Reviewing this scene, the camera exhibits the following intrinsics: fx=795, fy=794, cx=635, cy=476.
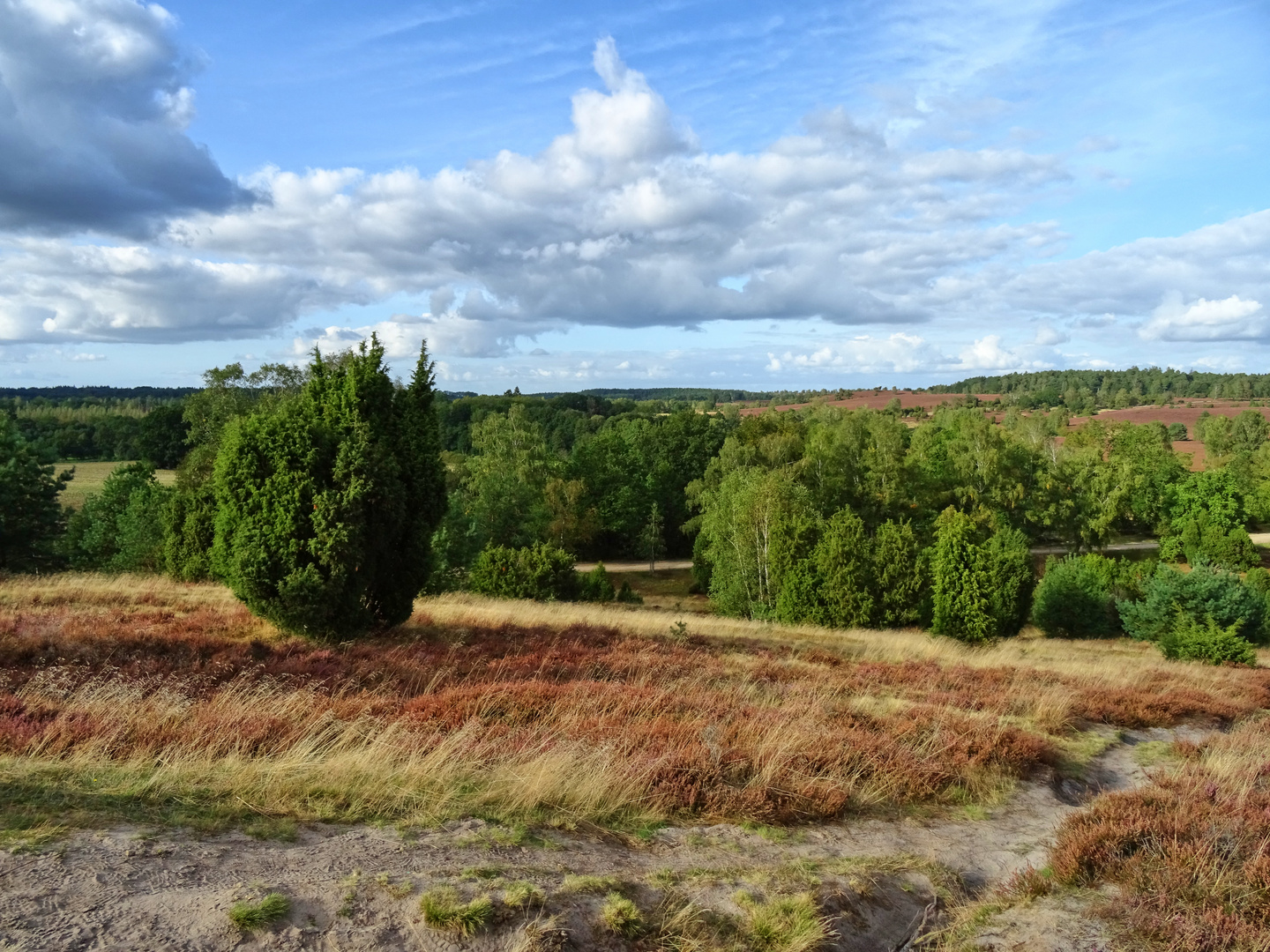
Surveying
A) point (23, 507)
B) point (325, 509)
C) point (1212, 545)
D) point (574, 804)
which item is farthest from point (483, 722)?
point (1212, 545)

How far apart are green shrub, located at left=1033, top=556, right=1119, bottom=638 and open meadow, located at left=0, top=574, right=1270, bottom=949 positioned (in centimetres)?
2416

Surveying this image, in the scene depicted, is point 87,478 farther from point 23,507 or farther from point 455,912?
point 455,912

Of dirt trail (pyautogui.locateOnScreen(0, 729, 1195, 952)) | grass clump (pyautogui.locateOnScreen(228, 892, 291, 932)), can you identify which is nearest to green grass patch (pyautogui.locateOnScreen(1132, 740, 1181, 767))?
dirt trail (pyautogui.locateOnScreen(0, 729, 1195, 952))

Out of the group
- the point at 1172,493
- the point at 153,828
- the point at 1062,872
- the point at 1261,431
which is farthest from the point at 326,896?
the point at 1261,431

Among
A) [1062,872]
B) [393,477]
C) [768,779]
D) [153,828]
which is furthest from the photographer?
[393,477]

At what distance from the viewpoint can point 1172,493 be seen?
6209 centimetres

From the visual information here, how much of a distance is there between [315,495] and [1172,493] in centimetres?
6825

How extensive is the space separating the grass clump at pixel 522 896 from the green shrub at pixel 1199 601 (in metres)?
26.0

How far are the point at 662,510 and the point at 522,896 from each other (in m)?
56.2

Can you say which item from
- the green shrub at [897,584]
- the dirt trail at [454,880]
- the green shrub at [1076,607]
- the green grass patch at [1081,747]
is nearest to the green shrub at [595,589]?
the green shrub at [897,584]

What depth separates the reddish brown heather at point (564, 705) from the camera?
7.05 m

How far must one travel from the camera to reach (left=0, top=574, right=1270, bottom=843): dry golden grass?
615 cm

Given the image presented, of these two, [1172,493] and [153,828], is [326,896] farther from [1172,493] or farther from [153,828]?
[1172,493]

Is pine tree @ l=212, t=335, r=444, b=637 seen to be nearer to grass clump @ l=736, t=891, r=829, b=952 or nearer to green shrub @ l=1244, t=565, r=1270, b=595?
grass clump @ l=736, t=891, r=829, b=952
